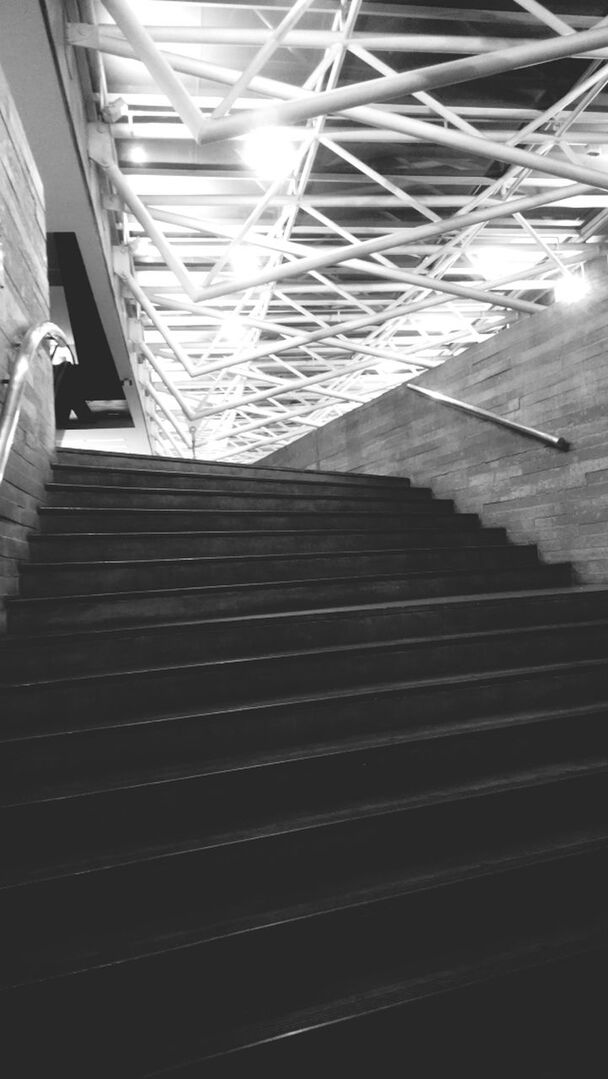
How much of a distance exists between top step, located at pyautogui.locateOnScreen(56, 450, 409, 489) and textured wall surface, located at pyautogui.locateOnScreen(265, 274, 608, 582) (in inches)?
26.0

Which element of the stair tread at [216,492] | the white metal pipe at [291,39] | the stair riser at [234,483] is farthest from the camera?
the white metal pipe at [291,39]

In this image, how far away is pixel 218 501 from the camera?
148 inches

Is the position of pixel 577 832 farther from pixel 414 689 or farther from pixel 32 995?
pixel 32 995

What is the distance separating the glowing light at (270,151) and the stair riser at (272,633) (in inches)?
252

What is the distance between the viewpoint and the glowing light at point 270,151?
23.5 ft

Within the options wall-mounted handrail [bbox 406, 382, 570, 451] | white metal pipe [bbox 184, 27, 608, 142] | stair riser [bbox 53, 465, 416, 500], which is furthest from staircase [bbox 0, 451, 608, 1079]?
white metal pipe [bbox 184, 27, 608, 142]

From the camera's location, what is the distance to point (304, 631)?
8.57 feet

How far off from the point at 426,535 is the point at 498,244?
9.16 m

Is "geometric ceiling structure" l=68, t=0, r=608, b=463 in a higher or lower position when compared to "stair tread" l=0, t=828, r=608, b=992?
higher

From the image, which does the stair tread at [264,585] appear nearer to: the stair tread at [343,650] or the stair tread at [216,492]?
the stair tread at [343,650]

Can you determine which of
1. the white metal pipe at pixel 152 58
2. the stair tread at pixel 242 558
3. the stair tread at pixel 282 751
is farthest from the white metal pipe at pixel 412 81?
the stair tread at pixel 282 751

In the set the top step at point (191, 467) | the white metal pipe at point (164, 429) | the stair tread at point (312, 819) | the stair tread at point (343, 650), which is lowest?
the stair tread at point (312, 819)

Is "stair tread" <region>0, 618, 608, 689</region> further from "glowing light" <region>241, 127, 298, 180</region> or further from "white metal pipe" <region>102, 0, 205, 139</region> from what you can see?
"glowing light" <region>241, 127, 298, 180</region>

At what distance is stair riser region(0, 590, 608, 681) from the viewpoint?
223 centimetres
